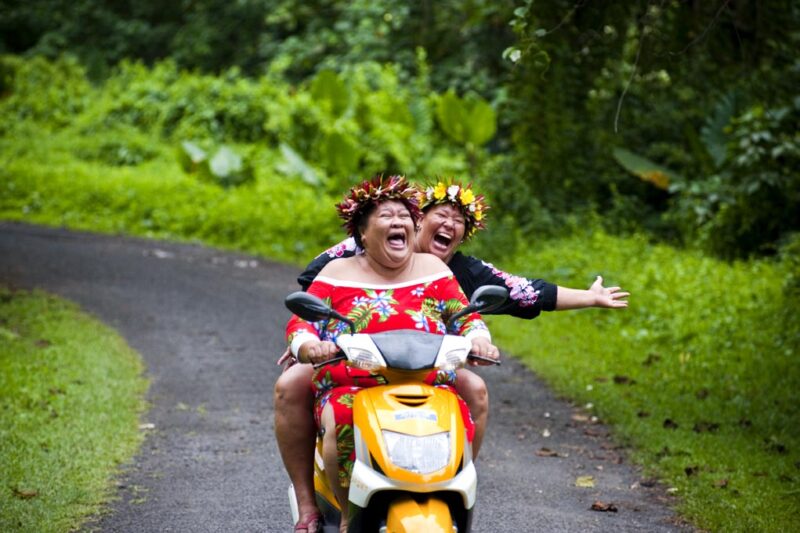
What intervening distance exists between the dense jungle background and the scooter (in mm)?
2402

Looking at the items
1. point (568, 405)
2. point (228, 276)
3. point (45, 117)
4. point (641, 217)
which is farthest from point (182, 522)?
point (45, 117)

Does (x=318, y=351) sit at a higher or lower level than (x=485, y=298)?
lower

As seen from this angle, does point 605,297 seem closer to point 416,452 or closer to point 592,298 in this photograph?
point 592,298

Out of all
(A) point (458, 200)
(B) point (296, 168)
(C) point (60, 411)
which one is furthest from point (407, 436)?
(B) point (296, 168)

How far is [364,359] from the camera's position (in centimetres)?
429

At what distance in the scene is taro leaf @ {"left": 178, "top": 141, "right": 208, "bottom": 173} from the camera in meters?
19.8

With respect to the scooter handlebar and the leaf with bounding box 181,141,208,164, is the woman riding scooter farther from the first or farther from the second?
the leaf with bounding box 181,141,208,164

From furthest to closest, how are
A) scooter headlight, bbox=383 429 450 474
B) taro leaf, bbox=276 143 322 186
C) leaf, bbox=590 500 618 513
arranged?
taro leaf, bbox=276 143 322 186 → leaf, bbox=590 500 618 513 → scooter headlight, bbox=383 429 450 474

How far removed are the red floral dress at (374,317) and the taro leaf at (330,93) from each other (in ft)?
51.5

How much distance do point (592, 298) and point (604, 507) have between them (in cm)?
166

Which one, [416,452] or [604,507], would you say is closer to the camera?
[416,452]

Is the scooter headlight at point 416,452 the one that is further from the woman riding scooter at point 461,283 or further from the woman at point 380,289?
the woman riding scooter at point 461,283

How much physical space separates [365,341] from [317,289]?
594 mm

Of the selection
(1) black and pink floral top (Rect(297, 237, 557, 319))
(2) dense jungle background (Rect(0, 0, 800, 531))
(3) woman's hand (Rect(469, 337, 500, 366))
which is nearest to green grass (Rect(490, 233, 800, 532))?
(2) dense jungle background (Rect(0, 0, 800, 531))
